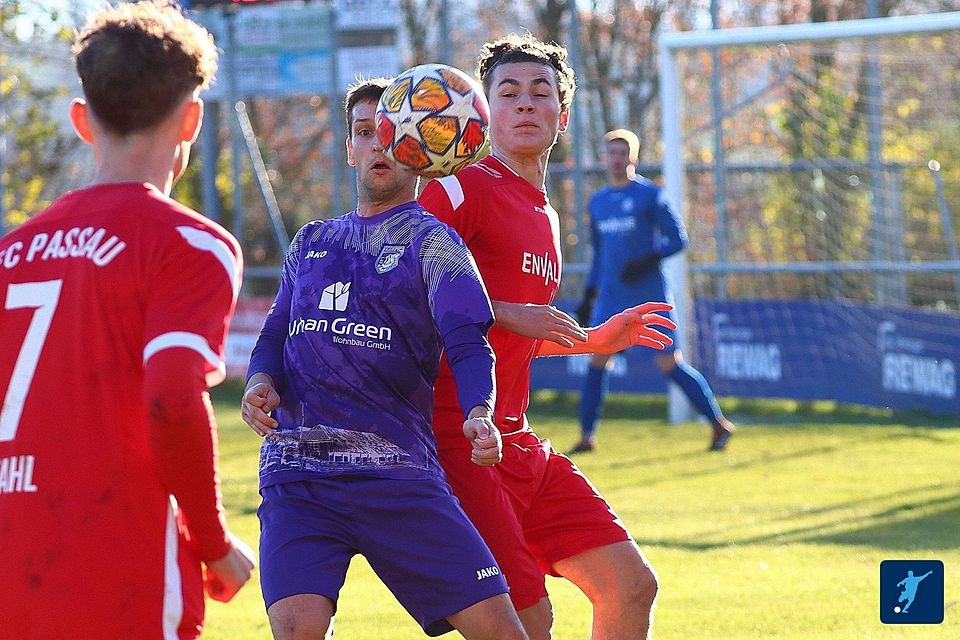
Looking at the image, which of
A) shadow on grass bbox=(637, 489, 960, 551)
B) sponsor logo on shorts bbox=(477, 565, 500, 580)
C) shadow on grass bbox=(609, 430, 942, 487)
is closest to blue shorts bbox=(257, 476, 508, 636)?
sponsor logo on shorts bbox=(477, 565, 500, 580)

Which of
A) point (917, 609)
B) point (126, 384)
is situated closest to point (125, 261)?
point (126, 384)

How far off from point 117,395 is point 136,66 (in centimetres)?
66

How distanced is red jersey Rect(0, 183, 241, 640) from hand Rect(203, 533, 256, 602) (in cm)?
6

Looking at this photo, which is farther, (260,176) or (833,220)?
(260,176)

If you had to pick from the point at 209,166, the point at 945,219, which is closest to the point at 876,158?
the point at 945,219

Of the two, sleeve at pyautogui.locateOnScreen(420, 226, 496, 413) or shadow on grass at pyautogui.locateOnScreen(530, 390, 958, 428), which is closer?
sleeve at pyautogui.locateOnScreen(420, 226, 496, 413)

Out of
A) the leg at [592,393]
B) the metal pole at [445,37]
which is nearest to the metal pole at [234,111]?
the metal pole at [445,37]

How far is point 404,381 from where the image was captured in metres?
4.11

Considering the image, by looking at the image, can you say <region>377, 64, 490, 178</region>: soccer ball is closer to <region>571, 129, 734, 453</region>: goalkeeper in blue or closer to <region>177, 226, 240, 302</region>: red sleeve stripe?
<region>177, 226, 240, 302</region>: red sleeve stripe

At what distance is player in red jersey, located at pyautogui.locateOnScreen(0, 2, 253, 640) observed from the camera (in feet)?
9.62

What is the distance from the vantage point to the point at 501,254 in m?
4.64

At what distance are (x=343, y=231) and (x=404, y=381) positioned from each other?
48cm

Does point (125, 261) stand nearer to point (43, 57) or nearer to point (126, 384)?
point (126, 384)

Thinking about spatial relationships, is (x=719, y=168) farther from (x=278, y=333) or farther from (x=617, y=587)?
(x=278, y=333)
